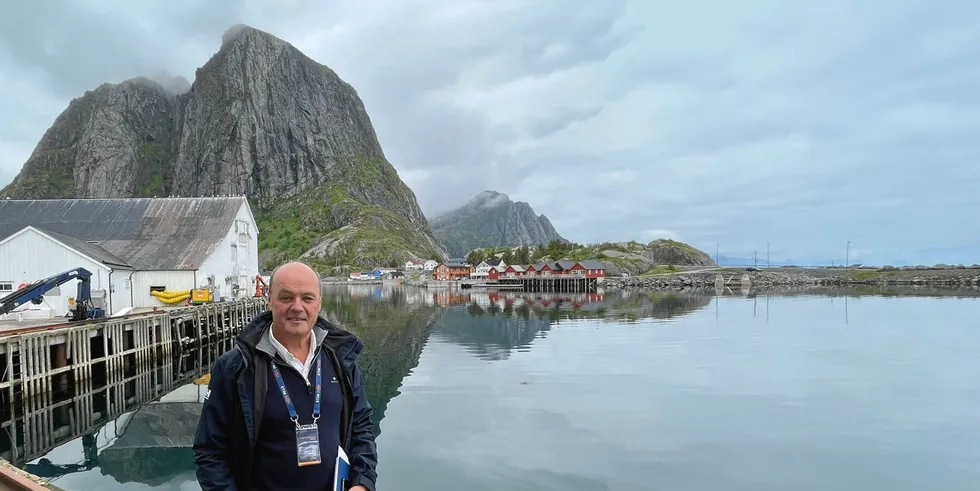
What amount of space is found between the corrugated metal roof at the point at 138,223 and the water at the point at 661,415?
1621 cm

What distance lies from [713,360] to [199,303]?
31.5m

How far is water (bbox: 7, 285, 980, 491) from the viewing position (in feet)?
42.0

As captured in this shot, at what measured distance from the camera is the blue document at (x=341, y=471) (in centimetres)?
373

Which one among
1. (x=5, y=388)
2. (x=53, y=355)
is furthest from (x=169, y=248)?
(x=5, y=388)

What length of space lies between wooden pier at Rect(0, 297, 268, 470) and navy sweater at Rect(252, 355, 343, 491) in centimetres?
1346

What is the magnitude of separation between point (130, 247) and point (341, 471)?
44.2m

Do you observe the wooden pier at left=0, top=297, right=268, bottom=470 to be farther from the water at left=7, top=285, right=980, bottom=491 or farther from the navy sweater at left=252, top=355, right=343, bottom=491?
the navy sweater at left=252, top=355, right=343, bottom=491

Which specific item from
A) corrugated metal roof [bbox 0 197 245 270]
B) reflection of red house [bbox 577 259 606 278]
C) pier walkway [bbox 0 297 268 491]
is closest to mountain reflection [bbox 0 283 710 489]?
pier walkway [bbox 0 297 268 491]

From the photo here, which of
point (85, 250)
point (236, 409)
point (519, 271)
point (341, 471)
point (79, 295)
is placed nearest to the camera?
point (236, 409)

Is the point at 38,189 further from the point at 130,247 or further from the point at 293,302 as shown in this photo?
the point at 293,302

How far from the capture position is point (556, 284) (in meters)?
117

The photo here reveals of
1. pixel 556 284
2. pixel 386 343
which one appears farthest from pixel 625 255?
pixel 386 343

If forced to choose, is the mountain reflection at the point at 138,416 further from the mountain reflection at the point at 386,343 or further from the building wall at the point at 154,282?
the building wall at the point at 154,282

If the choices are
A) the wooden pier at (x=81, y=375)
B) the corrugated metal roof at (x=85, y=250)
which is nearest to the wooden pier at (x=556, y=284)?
the corrugated metal roof at (x=85, y=250)
